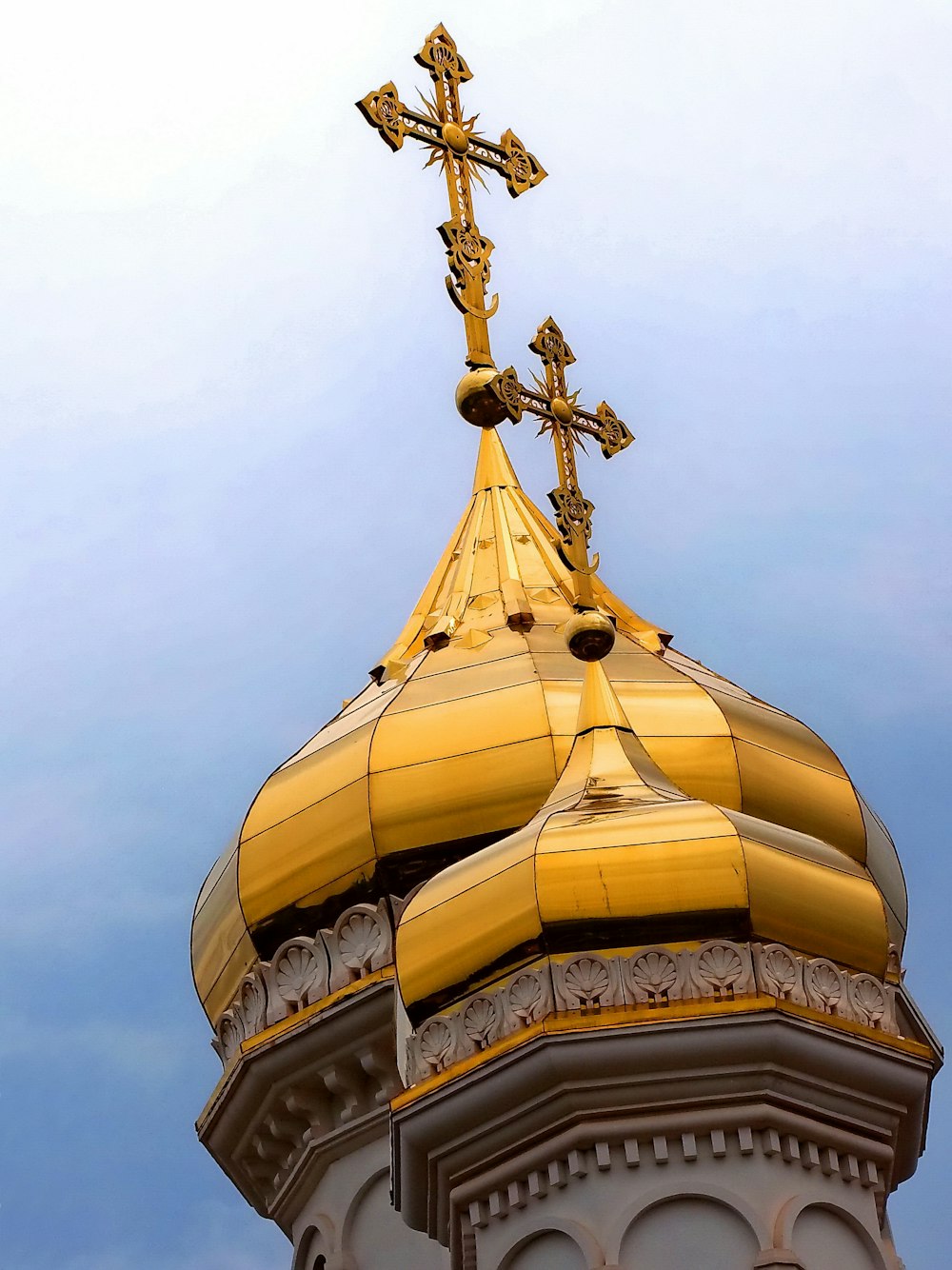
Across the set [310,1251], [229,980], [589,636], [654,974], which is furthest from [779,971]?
[229,980]

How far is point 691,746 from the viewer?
→ 48.7 ft

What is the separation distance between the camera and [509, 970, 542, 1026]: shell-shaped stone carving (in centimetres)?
1199

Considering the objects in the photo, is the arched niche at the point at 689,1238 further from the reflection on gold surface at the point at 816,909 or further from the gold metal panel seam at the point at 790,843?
the gold metal panel seam at the point at 790,843

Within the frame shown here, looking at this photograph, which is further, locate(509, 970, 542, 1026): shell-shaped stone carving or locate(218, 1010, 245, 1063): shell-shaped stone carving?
locate(218, 1010, 245, 1063): shell-shaped stone carving

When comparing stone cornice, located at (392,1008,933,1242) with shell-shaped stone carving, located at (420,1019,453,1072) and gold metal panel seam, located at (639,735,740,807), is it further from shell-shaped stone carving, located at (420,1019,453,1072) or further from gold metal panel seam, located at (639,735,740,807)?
gold metal panel seam, located at (639,735,740,807)

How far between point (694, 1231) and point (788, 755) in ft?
13.0

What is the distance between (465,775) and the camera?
48.4 feet

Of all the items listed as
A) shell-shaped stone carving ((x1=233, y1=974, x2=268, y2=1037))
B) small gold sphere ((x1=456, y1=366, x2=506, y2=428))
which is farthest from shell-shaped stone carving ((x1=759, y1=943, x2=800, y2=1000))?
small gold sphere ((x1=456, y1=366, x2=506, y2=428))

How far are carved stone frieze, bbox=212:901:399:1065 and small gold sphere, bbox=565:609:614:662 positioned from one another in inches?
69.9

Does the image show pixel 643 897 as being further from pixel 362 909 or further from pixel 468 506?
pixel 468 506

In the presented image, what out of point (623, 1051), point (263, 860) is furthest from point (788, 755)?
point (623, 1051)

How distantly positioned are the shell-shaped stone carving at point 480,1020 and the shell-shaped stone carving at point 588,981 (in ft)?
1.18

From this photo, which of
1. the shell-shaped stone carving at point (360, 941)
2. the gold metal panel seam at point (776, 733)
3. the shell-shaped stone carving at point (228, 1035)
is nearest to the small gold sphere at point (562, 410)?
the gold metal panel seam at point (776, 733)

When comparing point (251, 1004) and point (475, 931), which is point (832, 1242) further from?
point (251, 1004)
